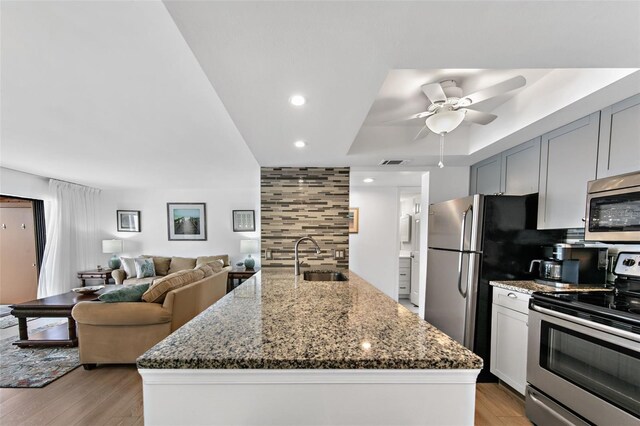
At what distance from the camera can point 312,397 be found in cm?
79

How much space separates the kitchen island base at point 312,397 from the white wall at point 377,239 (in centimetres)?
363

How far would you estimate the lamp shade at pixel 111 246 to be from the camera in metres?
5.32

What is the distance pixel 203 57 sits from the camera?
1029 millimetres

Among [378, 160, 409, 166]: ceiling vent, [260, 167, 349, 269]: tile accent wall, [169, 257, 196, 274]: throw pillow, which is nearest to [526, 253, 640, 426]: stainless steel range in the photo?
[378, 160, 409, 166]: ceiling vent

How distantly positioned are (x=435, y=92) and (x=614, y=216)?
1325mm

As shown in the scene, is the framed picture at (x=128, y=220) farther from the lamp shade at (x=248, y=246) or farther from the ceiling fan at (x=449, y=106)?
the ceiling fan at (x=449, y=106)

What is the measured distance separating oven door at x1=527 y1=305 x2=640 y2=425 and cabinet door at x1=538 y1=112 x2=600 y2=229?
2.56 feet

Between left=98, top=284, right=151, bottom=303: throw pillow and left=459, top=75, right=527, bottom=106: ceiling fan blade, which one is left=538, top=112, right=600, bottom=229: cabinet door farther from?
left=98, top=284, right=151, bottom=303: throw pillow

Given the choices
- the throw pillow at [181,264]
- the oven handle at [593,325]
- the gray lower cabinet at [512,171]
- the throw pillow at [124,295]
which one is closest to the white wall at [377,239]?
the gray lower cabinet at [512,171]

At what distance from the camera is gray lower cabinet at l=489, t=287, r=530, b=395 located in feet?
6.24

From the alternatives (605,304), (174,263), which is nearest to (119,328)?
(174,263)

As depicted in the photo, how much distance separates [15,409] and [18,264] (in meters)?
4.26

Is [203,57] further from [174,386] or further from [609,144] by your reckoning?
[609,144]

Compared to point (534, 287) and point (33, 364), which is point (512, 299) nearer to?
point (534, 287)
